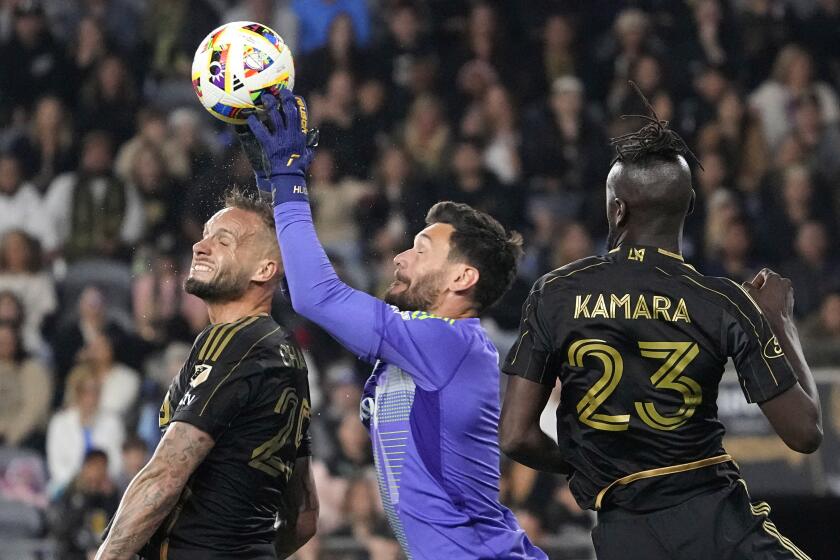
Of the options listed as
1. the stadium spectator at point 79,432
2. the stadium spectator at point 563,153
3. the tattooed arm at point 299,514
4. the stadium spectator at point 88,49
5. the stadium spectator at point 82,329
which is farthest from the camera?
the stadium spectator at point 88,49

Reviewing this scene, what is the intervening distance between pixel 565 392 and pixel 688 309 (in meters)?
0.45

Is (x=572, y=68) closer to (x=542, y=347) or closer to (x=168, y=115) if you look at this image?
(x=168, y=115)

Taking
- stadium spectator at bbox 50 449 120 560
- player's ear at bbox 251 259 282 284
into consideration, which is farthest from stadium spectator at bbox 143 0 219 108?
player's ear at bbox 251 259 282 284

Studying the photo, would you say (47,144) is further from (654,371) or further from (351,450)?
(654,371)

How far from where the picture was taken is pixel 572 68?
10.9 metres

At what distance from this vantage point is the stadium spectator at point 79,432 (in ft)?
30.3

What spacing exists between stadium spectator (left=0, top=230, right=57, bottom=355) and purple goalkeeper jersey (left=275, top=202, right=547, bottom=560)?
663cm

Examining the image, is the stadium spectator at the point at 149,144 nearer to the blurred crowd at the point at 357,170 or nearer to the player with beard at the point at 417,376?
the blurred crowd at the point at 357,170

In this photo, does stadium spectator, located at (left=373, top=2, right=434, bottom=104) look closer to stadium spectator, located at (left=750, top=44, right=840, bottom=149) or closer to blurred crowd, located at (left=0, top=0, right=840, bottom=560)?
blurred crowd, located at (left=0, top=0, right=840, bottom=560)

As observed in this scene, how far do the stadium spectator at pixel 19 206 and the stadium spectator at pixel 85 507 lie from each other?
221cm

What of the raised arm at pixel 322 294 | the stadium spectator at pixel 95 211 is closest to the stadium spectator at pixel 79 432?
the stadium spectator at pixel 95 211

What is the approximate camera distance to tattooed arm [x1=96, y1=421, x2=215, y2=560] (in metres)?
3.71

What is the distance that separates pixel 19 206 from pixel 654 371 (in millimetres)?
8164

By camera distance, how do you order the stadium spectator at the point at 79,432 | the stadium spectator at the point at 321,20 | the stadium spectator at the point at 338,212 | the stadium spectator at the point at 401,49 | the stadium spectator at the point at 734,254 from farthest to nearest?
the stadium spectator at the point at 321,20 → the stadium spectator at the point at 401,49 → the stadium spectator at the point at 734,254 → the stadium spectator at the point at 79,432 → the stadium spectator at the point at 338,212
